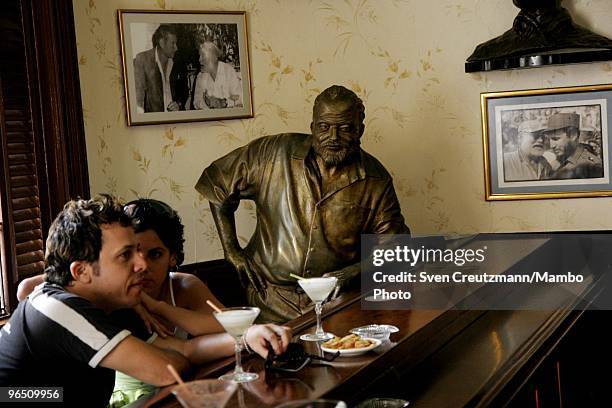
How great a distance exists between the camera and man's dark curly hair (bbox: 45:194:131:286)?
2.25 m

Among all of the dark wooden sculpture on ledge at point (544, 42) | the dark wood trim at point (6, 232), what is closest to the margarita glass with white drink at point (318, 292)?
the dark wood trim at point (6, 232)

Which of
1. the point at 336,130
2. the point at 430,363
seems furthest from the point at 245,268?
the point at 430,363

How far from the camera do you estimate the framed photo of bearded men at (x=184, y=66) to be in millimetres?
4078

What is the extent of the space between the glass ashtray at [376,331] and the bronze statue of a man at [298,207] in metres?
1.26

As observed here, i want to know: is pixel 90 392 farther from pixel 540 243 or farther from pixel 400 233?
pixel 540 243

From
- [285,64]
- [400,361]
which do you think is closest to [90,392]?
[400,361]

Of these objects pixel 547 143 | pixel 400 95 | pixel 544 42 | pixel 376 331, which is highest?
pixel 544 42

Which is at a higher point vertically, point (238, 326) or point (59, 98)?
point (59, 98)

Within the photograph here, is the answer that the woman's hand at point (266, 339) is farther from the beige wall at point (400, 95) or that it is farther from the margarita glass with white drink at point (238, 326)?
the beige wall at point (400, 95)

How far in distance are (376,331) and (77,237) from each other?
86 cm

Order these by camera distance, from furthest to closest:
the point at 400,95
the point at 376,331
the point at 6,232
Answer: the point at 400,95 < the point at 6,232 < the point at 376,331

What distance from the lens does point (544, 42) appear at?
4090 mm

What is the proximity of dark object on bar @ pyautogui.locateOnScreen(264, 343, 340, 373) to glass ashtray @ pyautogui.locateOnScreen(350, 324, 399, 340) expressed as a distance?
0.23 meters

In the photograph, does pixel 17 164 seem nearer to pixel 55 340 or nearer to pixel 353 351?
pixel 55 340
